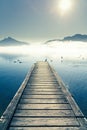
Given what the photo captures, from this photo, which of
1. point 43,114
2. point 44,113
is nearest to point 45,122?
point 43,114

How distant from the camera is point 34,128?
22.0 ft

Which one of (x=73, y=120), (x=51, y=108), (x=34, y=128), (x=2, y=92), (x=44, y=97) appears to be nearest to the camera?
(x=34, y=128)

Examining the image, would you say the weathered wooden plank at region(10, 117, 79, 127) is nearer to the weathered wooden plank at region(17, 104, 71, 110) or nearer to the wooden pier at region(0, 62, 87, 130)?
the wooden pier at region(0, 62, 87, 130)

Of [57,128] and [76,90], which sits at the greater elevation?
[57,128]

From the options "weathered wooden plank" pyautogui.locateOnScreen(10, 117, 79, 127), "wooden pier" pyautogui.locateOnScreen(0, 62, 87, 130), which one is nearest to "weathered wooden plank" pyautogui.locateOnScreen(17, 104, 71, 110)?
"wooden pier" pyautogui.locateOnScreen(0, 62, 87, 130)

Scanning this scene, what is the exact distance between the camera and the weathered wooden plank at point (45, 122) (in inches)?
273

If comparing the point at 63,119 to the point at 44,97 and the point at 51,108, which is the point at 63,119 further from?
the point at 44,97

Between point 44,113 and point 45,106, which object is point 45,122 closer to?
point 44,113

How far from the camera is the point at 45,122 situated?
23.4 feet

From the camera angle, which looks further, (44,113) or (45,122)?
(44,113)

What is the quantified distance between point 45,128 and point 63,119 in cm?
105

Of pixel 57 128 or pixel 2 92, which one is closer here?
pixel 57 128

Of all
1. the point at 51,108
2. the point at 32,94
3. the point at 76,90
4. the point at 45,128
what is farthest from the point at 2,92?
the point at 45,128

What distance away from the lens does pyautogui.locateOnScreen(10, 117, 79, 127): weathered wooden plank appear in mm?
6930
